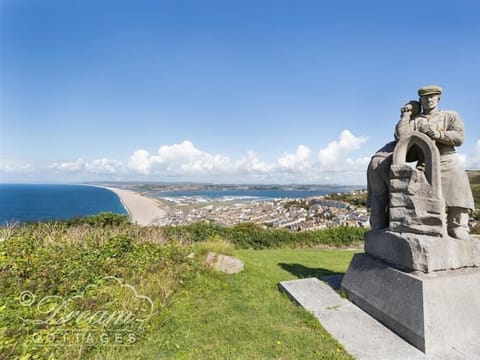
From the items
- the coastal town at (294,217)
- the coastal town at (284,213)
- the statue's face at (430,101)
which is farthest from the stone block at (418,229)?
the coastal town at (294,217)

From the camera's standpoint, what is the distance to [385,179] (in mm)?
4133

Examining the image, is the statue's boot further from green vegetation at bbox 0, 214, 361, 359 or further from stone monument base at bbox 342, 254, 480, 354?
green vegetation at bbox 0, 214, 361, 359

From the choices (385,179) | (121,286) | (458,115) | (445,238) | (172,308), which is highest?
(458,115)

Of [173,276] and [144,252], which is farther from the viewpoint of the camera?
[144,252]

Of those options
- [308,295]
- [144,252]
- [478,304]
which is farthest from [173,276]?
[478,304]

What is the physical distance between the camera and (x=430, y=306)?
2895mm

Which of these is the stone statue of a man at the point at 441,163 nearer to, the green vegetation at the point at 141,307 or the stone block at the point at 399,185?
the stone block at the point at 399,185

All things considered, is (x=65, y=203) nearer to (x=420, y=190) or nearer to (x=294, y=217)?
(x=294, y=217)

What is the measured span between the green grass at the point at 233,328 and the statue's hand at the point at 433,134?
129 inches

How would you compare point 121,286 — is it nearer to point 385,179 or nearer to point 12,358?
point 12,358

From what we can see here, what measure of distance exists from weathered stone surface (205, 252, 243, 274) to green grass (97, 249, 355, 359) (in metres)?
0.67

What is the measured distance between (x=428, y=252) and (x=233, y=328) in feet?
9.15

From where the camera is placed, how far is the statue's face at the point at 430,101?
155 inches

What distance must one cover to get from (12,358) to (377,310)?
14.7 feet
